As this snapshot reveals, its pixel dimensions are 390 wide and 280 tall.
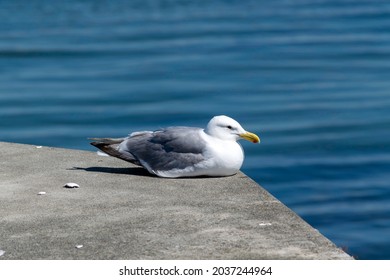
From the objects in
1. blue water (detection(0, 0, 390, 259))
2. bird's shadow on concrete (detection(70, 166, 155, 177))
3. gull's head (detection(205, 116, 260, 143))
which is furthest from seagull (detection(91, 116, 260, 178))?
blue water (detection(0, 0, 390, 259))

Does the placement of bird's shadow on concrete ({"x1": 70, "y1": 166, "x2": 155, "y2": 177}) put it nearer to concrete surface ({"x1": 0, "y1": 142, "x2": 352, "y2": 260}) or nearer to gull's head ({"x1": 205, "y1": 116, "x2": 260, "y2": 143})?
concrete surface ({"x1": 0, "y1": 142, "x2": 352, "y2": 260})

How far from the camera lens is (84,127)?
1484 centimetres

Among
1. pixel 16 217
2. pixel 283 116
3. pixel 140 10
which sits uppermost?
pixel 140 10

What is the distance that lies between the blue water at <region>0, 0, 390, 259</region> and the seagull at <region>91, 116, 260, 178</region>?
171 cm

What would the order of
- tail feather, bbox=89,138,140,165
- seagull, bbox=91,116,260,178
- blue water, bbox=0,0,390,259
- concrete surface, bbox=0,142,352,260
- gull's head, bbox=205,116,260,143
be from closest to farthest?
concrete surface, bbox=0,142,352,260 → seagull, bbox=91,116,260,178 → gull's head, bbox=205,116,260,143 → tail feather, bbox=89,138,140,165 → blue water, bbox=0,0,390,259

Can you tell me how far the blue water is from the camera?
39.9 ft

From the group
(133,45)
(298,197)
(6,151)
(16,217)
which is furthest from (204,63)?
(16,217)

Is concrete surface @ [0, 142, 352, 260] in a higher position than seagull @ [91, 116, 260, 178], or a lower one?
lower

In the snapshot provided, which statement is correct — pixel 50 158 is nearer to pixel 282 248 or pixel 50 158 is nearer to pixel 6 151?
pixel 6 151

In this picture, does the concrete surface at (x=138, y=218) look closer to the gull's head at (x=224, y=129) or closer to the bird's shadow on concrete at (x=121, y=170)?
the bird's shadow on concrete at (x=121, y=170)

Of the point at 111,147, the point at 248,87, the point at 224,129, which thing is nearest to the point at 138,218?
the point at 224,129

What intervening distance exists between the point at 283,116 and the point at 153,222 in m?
7.94

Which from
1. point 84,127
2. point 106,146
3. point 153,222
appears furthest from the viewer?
point 84,127

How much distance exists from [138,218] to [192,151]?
1250 millimetres
